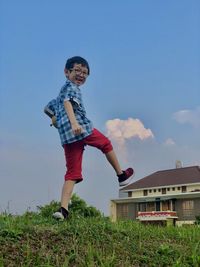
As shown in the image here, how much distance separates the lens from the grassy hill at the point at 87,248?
9.64 ft

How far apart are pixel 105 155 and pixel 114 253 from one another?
1.80m

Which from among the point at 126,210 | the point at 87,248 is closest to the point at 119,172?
the point at 87,248

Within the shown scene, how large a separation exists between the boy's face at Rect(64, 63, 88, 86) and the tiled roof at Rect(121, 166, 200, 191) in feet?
108

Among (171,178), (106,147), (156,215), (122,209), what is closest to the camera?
(106,147)

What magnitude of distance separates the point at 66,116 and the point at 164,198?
3459 centimetres

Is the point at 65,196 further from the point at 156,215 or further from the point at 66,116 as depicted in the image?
the point at 156,215

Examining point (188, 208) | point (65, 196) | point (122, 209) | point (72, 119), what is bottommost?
point (65, 196)

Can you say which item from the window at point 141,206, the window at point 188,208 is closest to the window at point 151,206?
the window at point 141,206

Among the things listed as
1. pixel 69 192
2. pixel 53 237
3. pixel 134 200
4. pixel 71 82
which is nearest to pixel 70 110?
pixel 71 82

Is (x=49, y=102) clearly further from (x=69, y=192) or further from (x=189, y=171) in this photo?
(x=189, y=171)

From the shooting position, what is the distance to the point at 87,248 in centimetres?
318

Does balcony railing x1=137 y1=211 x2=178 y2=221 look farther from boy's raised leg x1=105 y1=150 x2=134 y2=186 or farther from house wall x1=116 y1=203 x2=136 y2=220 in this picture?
boy's raised leg x1=105 y1=150 x2=134 y2=186

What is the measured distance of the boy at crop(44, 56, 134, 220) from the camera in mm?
4598

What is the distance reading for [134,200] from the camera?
134 feet
